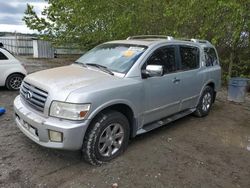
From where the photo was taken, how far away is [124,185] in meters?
3.18

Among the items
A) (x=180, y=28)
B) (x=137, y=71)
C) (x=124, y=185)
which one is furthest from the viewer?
(x=180, y=28)

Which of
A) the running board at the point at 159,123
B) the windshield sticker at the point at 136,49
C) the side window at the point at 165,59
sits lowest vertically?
the running board at the point at 159,123

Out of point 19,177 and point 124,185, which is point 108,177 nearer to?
point 124,185

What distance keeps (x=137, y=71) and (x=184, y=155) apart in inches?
61.0

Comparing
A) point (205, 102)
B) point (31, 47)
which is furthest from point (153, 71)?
point (31, 47)

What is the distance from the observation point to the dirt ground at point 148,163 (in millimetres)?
3250

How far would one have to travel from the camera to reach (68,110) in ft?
10.3

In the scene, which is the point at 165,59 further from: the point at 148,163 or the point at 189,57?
the point at 148,163

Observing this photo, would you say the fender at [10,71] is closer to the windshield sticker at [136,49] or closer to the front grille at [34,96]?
the front grille at [34,96]

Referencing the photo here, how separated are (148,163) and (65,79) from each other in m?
1.72

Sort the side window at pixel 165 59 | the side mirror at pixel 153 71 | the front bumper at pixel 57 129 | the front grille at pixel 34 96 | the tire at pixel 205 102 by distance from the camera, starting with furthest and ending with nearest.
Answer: the tire at pixel 205 102 < the side window at pixel 165 59 < the side mirror at pixel 153 71 < the front grille at pixel 34 96 < the front bumper at pixel 57 129

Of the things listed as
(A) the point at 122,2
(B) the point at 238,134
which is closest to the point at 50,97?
(B) the point at 238,134

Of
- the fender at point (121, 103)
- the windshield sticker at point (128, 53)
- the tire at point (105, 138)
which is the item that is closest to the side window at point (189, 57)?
the windshield sticker at point (128, 53)

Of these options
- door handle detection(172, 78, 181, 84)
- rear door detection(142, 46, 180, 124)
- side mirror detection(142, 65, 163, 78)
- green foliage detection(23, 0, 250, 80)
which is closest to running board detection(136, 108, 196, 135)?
rear door detection(142, 46, 180, 124)
